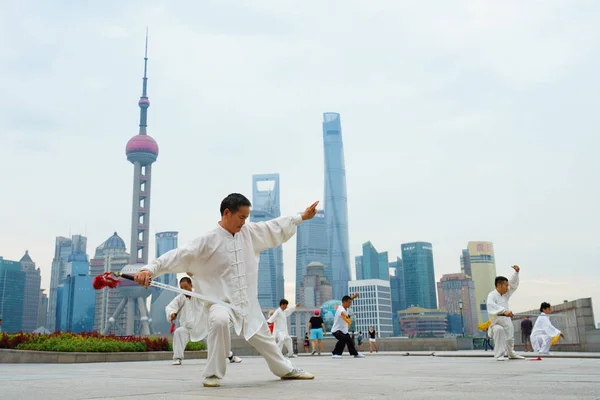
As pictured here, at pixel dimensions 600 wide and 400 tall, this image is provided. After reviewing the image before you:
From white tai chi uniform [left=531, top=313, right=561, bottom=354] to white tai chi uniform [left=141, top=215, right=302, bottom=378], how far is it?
1087 cm

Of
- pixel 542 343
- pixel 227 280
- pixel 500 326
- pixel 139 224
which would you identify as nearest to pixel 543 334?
pixel 542 343

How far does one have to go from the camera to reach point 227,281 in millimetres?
5559

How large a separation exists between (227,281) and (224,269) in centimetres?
12

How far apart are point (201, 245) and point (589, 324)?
1595cm

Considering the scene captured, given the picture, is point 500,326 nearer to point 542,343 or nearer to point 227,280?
point 542,343

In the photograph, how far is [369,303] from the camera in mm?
190500

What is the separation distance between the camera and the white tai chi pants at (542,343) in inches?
562

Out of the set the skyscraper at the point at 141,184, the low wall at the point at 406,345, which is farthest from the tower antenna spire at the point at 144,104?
the low wall at the point at 406,345

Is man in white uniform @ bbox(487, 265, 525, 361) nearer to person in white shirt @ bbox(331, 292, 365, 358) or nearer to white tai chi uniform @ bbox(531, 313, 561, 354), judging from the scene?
white tai chi uniform @ bbox(531, 313, 561, 354)

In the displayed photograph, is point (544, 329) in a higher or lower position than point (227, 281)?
lower

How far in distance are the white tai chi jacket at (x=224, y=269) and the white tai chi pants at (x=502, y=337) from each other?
6.94m

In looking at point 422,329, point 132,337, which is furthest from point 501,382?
point 422,329

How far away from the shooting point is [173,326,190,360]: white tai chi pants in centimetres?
1245

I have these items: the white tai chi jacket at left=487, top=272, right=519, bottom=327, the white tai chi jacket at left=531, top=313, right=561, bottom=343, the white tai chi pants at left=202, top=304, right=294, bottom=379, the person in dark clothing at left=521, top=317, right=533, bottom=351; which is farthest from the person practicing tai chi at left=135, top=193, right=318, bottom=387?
the person in dark clothing at left=521, top=317, right=533, bottom=351
